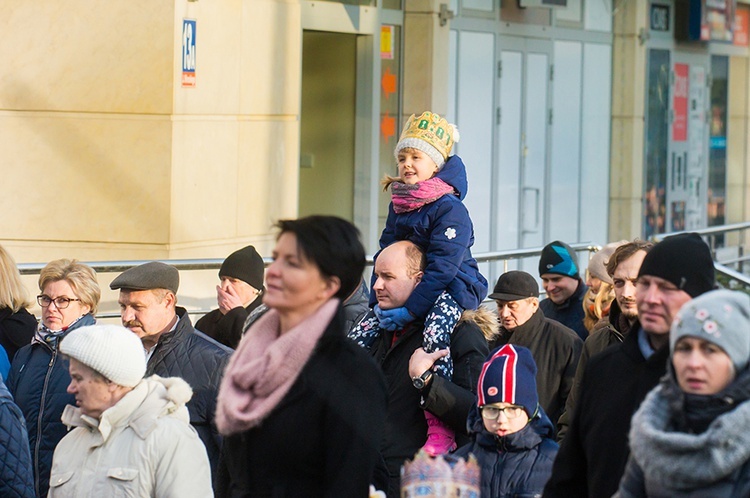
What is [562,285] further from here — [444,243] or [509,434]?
[509,434]

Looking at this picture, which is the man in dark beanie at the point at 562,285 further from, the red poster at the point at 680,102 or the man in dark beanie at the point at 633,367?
the red poster at the point at 680,102

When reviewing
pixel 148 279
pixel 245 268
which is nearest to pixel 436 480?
pixel 148 279

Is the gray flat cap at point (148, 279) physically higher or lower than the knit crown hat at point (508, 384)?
higher

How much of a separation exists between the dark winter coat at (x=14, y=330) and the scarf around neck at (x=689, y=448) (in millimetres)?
4228

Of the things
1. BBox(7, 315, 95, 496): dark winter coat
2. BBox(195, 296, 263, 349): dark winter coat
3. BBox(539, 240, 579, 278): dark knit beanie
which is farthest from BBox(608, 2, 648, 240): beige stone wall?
BBox(7, 315, 95, 496): dark winter coat

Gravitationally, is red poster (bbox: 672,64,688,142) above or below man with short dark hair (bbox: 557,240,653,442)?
above

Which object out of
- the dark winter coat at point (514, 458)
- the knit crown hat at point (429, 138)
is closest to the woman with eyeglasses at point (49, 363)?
the knit crown hat at point (429, 138)

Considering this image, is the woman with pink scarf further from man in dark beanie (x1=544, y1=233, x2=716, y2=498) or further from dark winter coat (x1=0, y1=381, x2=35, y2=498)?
dark winter coat (x1=0, y1=381, x2=35, y2=498)

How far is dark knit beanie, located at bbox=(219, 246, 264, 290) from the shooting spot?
7496mm

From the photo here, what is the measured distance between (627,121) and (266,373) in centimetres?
1609

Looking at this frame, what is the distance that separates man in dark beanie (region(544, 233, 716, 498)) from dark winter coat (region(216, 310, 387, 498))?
66 centimetres

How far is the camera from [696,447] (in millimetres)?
3525

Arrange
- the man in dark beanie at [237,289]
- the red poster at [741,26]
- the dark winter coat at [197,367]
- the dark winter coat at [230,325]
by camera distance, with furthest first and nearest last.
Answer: the red poster at [741,26] < the man in dark beanie at [237,289] < the dark winter coat at [230,325] < the dark winter coat at [197,367]

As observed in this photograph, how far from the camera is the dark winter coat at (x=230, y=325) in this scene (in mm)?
7375
